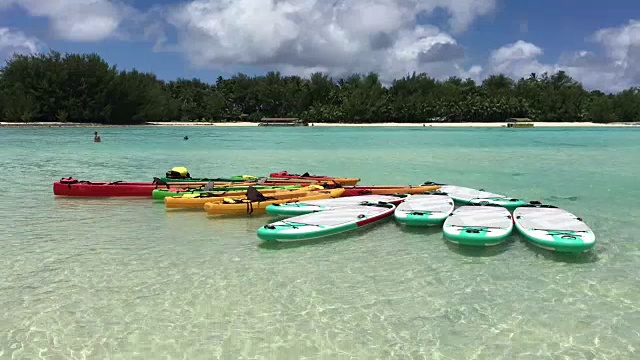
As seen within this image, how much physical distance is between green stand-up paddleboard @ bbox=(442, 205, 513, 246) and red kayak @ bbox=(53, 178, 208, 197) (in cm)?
663

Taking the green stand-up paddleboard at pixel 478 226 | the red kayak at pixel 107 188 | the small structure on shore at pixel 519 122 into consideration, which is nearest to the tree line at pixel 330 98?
the small structure on shore at pixel 519 122


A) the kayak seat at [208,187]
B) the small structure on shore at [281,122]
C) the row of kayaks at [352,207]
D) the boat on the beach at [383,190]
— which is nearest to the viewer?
the row of kayaks at [352,207]

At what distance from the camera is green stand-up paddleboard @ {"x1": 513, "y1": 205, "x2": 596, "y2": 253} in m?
7.82

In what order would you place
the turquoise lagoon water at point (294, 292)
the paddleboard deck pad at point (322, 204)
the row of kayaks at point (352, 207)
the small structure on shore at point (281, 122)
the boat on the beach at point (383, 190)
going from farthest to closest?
the small structure on shore at point (281, 122) → the boat on the beach at point (383, 190) → the paddleboard deck pad at point (322, 204) → the row of kayaks at point (352, 207) → the turquoise lagoon water at point (294, 292)

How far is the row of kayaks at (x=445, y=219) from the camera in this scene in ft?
26.9

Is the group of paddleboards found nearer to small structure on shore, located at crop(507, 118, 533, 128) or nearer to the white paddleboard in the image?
the white paddleboard

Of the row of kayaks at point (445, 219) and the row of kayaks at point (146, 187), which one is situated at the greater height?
the row of kayaks at point (146, 187)

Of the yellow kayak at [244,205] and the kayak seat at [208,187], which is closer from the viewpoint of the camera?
the yellow kayak at [244,205]

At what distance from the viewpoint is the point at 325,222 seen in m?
9.23

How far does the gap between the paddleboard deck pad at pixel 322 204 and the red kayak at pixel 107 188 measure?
3.60m

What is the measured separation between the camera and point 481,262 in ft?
25.2

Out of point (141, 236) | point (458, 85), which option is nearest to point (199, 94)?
point (458, 85)

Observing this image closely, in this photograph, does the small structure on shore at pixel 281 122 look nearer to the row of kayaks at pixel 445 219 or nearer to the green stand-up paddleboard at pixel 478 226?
the row of kayaks at pixel 445 219

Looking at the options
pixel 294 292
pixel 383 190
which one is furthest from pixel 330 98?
pixel 294 292
